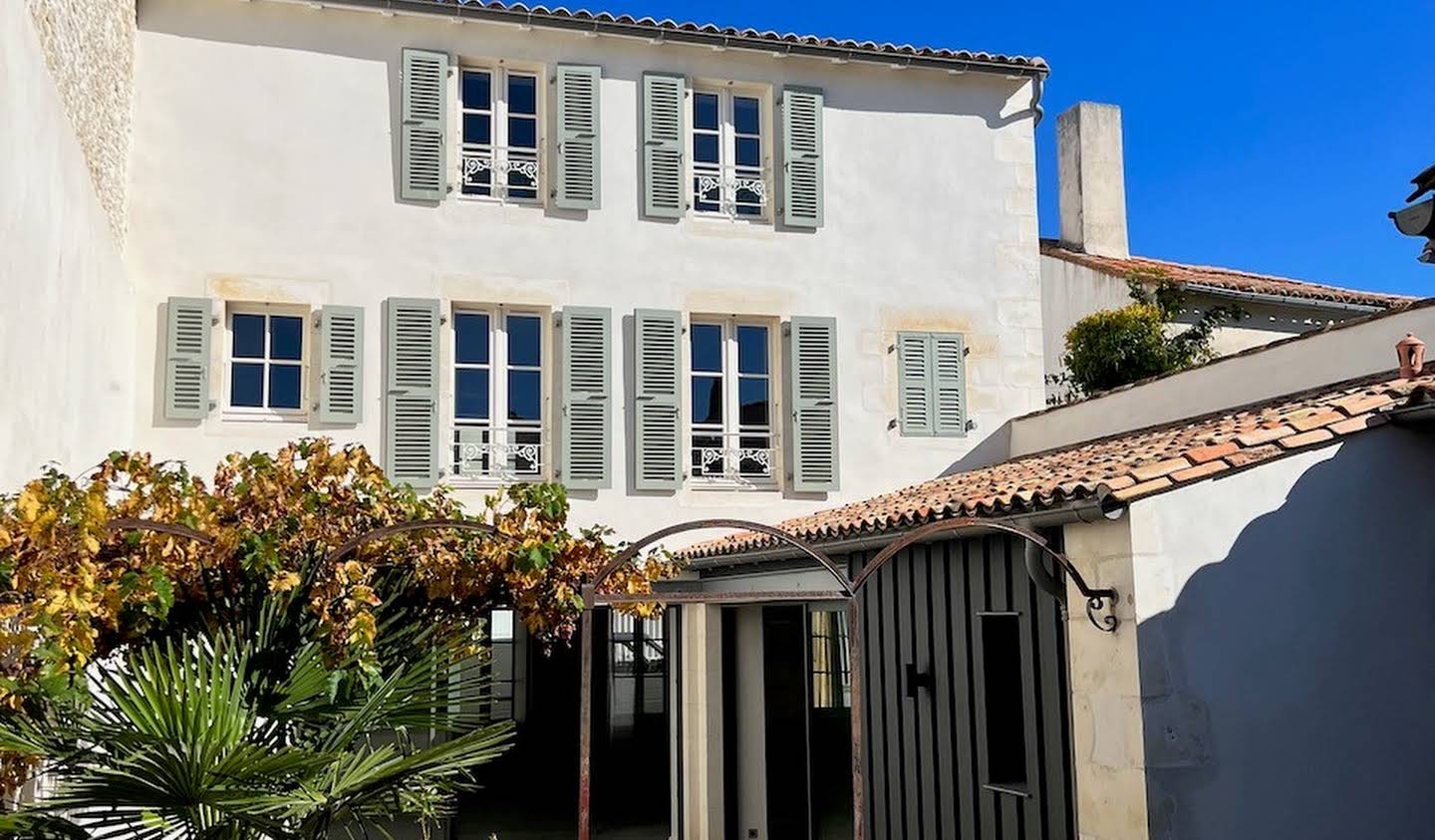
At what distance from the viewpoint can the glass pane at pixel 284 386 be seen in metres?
12.2

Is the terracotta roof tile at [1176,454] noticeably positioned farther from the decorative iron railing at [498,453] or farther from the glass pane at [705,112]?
Result: the glass pane at [705,112]

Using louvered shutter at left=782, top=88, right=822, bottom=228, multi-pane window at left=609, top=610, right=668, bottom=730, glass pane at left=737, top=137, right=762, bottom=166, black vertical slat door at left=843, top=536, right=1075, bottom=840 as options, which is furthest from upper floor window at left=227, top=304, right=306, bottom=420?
multi-pane window at left=609, top=610, right=668, bottom=730

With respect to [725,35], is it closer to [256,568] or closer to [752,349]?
[752,349]

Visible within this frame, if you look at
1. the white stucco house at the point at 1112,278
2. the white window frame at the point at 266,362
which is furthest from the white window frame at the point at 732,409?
the white stucco house at the point at 1112,278

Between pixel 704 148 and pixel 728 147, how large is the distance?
0.24 m

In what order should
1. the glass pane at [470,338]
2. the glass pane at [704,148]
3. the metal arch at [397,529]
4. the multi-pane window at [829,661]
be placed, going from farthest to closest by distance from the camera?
1. the glass pane at [704,148]
2. the glass pane at [470,338]
3. the multi-pane window at [829,661]
4. the metal arch at [397,529]

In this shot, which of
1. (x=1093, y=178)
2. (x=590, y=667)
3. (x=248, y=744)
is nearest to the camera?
(x=248, y=744)

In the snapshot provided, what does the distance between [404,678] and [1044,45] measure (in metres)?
11.2

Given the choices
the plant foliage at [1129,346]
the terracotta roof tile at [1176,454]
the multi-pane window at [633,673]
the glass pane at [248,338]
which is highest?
the plant foliage at [1129,346]

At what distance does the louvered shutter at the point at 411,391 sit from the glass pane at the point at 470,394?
27 centimetres

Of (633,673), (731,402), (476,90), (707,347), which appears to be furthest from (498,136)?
(633,673)

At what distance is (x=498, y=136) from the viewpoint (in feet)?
42.4

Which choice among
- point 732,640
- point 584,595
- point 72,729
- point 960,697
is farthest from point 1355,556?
point 732,640

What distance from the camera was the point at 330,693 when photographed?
16.9ft
